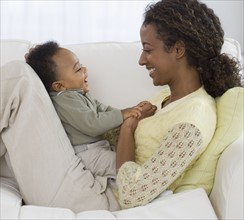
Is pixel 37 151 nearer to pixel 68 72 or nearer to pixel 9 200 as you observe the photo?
pixel 9 200

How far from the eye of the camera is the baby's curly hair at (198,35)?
4.39 feet

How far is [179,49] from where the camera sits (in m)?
1.36

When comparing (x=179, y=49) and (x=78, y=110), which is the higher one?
(x=179, y=49)

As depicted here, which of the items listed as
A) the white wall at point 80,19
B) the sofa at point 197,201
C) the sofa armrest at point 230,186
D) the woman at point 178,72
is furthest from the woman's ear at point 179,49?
the white wall at point 80,19

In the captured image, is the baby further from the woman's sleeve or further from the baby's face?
the woman's sleeve

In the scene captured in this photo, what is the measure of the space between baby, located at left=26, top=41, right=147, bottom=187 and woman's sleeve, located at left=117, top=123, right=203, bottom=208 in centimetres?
21

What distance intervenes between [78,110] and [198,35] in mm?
447

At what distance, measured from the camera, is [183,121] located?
119 cm

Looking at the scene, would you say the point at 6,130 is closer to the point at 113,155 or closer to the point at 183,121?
the point at 113,155

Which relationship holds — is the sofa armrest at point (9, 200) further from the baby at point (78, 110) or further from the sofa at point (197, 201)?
the baby at point (78, 110)

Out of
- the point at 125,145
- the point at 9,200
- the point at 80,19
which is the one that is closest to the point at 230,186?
the point at 125,145

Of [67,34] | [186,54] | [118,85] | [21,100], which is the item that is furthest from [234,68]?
[67,34]

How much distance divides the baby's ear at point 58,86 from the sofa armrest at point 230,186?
61 centimetres

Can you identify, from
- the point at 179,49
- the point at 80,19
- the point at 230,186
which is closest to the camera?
the point at 230,186
